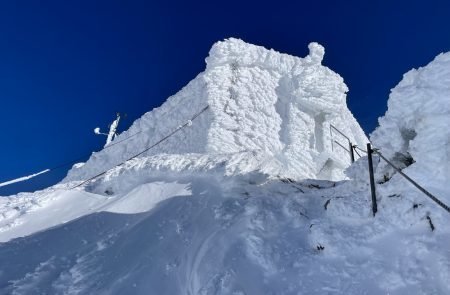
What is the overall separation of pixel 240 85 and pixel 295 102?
2.68 metres

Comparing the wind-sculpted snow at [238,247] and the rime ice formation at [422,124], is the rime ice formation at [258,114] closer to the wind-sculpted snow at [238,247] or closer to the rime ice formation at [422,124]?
the wind-sculpted snow at [238,247]

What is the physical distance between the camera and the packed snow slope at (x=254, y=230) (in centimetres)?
634

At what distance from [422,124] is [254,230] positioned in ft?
11.9

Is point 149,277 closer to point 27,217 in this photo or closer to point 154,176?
point 154,176

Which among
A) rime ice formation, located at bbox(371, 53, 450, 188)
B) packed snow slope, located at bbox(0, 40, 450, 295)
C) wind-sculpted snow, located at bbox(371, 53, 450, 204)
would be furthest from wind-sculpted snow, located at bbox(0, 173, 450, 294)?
rime ice formation, located at bbox(371, 53, 450, 188)

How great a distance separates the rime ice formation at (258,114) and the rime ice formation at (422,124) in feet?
24.3

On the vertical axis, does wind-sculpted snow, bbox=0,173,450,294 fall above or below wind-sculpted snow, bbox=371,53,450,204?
below

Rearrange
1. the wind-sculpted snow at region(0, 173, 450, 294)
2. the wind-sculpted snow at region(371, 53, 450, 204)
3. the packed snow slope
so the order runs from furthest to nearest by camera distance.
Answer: the wind-sculpted snow at region(371, 53, 450, 204) → the packed snow slope → the wind-sculpted snow at region(0, 173, 450, 294)

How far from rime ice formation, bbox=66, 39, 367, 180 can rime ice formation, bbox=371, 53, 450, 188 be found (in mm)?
7407

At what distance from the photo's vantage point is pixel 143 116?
65.3 ft

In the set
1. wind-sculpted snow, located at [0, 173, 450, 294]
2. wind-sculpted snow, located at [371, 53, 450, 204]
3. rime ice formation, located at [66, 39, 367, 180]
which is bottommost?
wind-sculpted snow, located at [0, 173, 450, 294]

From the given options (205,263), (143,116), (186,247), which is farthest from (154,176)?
(143,116)

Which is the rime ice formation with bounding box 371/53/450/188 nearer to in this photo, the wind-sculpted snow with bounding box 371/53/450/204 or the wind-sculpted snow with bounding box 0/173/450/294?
the wind-sculpted snow with bounding box 371/53/450/204

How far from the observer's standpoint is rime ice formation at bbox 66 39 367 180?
16.3 meters
